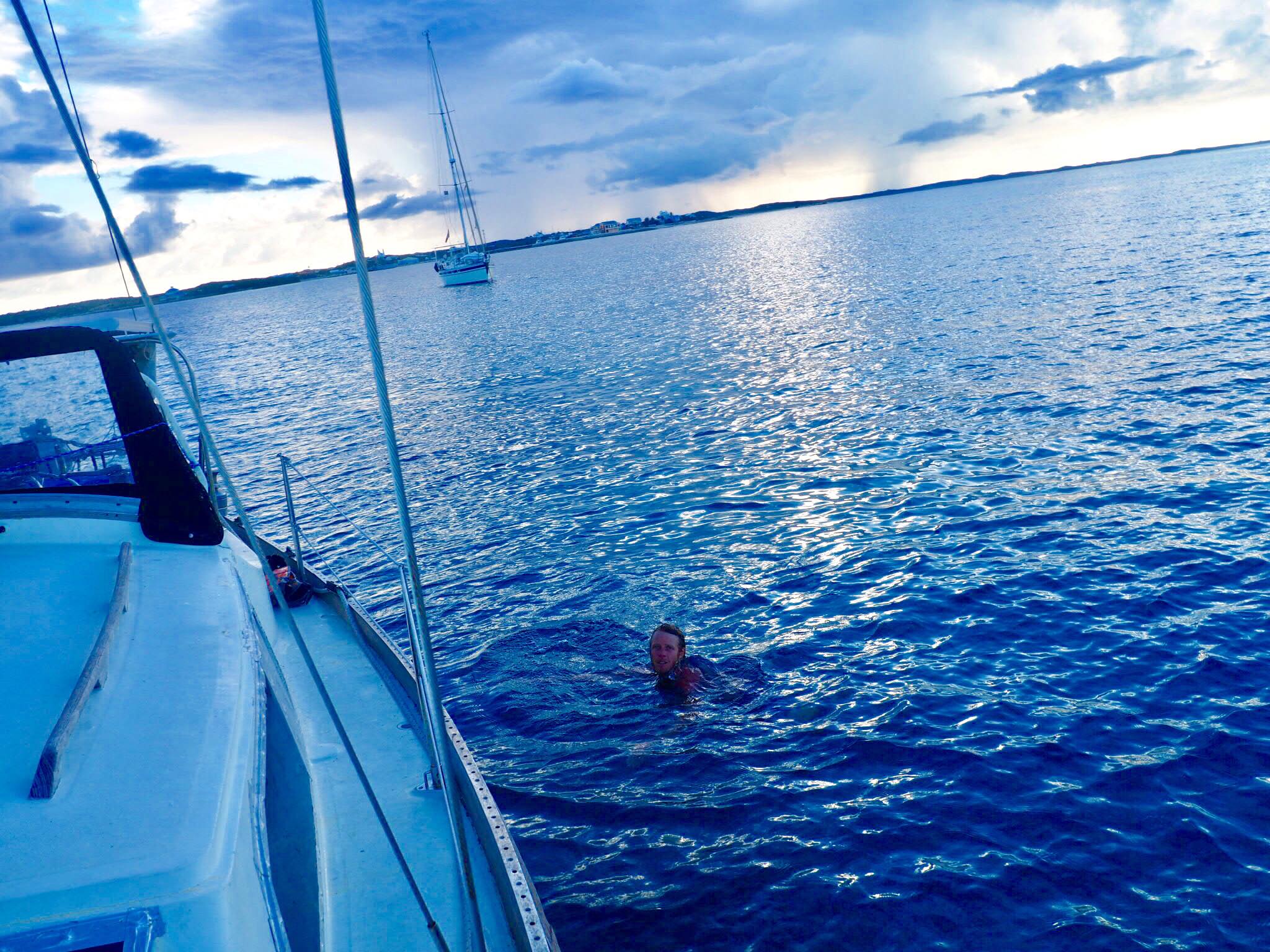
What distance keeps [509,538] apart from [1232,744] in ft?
40.8

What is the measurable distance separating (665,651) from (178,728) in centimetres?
671

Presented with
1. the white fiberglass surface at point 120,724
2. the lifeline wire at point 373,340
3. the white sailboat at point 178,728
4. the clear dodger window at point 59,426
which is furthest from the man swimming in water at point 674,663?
the lifeline wire at point 373,340

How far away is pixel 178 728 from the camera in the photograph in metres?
3.85

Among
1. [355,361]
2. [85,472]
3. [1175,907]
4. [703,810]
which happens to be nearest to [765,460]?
[703,810]

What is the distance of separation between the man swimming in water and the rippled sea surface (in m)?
0.34

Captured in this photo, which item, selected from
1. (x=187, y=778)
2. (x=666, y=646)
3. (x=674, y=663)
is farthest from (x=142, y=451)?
(x=674, y=663)

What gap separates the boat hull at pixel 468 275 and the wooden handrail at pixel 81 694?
420 ft

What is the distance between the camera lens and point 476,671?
11812 millimetres

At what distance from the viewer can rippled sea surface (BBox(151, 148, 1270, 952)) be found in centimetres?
716

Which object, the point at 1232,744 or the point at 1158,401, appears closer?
the point at 1232,744

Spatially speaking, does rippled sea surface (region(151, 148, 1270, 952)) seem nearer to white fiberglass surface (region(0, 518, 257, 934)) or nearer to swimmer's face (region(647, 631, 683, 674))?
swimmer's face (region(647, 631, 683, 674))

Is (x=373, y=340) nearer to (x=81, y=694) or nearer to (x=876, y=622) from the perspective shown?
(x=81, y=694)

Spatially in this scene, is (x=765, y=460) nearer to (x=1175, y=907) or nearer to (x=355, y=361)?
(x=1175, y=907)

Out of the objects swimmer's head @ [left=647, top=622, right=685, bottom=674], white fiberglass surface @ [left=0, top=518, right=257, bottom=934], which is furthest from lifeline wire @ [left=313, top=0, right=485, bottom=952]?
swimmer's head @ [left=647, top=622, right=685, bottom=674]
